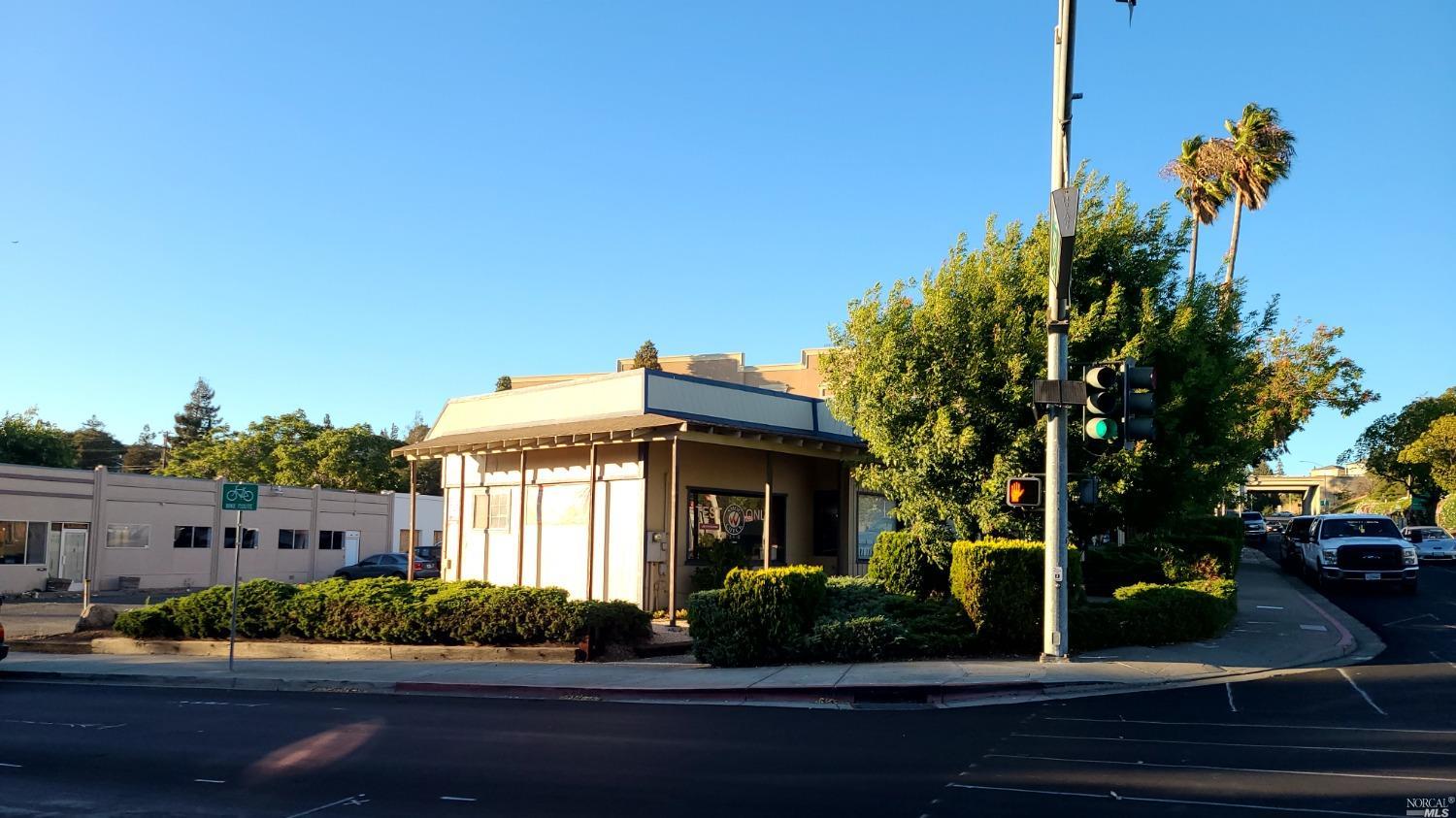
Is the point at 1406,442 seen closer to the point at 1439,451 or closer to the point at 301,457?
the point at 1439,451

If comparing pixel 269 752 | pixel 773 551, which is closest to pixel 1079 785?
pixel 269 752

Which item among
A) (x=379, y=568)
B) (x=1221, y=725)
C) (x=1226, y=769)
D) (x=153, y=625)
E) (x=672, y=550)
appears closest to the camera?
(x=1226, y=769)

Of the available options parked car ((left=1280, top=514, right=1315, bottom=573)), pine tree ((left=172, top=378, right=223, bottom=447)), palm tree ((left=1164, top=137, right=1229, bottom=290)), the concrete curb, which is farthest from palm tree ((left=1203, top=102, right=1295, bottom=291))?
pine tree ((left=172, top=378, right=223, bottom=447))

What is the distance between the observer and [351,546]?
53656 mm

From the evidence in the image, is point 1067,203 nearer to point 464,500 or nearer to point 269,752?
point 269,752

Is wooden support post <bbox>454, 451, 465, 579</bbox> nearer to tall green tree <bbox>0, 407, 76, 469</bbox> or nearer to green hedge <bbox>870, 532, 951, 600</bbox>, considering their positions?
green hedge <bbox>870, 532, 951, 600</bbox>

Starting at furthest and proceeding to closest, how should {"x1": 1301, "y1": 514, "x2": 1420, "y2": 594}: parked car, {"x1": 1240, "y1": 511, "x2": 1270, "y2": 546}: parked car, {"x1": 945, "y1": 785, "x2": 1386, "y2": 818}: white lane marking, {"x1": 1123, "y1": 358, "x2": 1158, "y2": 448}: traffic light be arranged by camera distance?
{"x1": 1240, "y1": 511, "x2": 1270, "y2": 546}: parked car → {"x1": 1301, "y1": 514, "x2": 1420, "y2": 594}: parked car → {"x1": 1123, "y1": 358, "x2": 1158, "y2": 448}: traffic light → {"x1": 945, "y1": 785, "x2": 1386, "y2": 818}: white lane marking

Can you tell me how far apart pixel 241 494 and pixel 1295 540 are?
96.9ft

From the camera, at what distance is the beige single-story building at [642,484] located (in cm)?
2191

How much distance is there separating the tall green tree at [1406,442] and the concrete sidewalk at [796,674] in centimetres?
5359

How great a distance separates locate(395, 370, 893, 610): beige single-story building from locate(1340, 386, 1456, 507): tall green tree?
168 feet

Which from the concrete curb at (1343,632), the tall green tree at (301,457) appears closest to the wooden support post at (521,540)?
the concrete curb at (1343,632)

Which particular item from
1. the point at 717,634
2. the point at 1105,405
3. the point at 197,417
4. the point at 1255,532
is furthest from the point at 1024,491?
the point at 197,417

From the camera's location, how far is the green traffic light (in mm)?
13789
